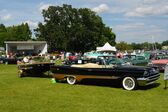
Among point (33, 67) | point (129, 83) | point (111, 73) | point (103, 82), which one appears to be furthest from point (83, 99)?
point (33, 67)

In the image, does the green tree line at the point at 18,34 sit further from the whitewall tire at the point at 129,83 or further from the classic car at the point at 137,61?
the whitewall tire at the point at 129,83

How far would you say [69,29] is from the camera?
281ft

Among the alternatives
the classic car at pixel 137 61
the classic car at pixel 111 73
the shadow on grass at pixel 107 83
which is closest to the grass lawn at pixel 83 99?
the shadow on grass at pixel 107 83

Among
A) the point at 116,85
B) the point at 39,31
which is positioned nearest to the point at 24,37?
the point at 39,31

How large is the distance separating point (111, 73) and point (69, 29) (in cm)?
7101

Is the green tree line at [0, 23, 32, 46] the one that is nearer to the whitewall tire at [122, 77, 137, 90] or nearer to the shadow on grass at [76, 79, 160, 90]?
the shadow on grass at [76, 79, 160, 90]

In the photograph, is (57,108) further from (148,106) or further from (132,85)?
(132,85)

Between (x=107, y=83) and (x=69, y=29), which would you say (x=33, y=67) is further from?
(x=69, y=29)

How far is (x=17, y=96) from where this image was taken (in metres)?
13.1

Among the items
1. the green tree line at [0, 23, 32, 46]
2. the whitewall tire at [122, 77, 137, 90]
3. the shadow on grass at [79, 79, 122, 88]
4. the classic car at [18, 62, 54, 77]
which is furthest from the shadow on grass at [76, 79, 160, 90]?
the green tree line at [0, 23, 32, 46]

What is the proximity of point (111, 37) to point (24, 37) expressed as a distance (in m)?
27.8

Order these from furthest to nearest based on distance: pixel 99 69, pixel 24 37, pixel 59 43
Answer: pixel 24 37 < pixel 59 43 < pixel 99 69

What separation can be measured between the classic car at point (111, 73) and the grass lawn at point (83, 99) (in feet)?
1.39

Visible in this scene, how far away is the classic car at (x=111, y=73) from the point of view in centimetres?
1435
